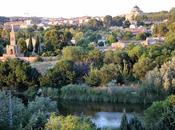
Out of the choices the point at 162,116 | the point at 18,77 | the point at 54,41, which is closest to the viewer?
the point at 162,116

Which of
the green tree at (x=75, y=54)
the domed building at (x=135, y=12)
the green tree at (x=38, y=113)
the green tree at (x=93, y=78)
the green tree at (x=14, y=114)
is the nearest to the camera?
the green tree at (x=38, y=113)

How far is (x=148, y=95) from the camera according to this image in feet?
88.9

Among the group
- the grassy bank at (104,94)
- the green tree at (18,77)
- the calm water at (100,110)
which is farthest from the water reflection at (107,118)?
the green tree at (18,77)

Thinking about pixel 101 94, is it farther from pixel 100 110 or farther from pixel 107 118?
pixel 107 118

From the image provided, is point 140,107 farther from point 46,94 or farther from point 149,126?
point 149,126

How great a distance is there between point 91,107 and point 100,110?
911 millimetres

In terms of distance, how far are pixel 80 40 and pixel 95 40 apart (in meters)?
6.41

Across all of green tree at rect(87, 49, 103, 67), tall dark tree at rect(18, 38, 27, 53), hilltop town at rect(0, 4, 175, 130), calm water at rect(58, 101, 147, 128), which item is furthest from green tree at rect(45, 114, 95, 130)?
tall dark tree at rect(18, 38, 27, 53)

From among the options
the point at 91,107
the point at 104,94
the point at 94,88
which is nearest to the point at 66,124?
the point at 91,107

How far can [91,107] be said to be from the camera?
2672 centimetres

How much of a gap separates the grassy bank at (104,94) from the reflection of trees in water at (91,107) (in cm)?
44

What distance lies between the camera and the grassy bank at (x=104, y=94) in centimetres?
2708

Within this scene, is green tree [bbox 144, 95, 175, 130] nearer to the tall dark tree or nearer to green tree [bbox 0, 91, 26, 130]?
green tree [bbox 0, 91, 26, 130]

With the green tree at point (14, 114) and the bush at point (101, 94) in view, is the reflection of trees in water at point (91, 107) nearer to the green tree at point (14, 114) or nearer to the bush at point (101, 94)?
the bush at point (101, 94)
